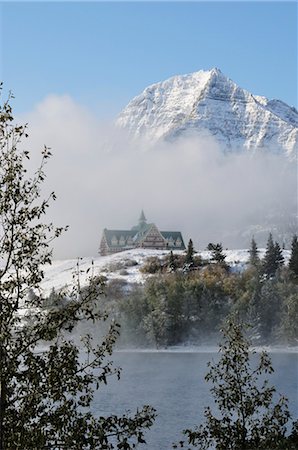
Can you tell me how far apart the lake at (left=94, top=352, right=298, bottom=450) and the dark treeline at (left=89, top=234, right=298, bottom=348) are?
95.3ft

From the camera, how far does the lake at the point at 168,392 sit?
46.4m

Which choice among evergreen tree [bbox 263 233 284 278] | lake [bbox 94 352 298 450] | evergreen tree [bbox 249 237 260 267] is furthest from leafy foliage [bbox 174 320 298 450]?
evergreen tree [bbox 249 237 260 267]

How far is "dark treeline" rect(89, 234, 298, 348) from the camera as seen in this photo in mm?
138250

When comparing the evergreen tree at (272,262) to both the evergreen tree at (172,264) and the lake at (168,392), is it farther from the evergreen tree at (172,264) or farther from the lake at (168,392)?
the lake at (168,392)

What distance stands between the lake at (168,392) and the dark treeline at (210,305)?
29051mm

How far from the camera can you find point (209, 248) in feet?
614

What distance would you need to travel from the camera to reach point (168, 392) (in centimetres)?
6712

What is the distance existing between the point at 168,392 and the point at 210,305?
81427mm

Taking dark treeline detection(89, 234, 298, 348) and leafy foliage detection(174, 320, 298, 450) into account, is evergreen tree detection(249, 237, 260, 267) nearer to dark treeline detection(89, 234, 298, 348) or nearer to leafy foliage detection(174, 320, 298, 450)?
dark treeline detection(89, 234, 298, 348)

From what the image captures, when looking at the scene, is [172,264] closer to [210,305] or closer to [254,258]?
[254,258]

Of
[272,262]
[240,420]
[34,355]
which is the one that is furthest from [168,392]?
[272,262]

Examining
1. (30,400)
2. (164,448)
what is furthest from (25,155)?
(164,448)

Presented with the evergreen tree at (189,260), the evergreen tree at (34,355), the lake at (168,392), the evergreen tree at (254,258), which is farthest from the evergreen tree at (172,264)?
the evergreen tree at (34,355)

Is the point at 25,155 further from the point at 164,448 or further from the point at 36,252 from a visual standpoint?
the point at 164,448
